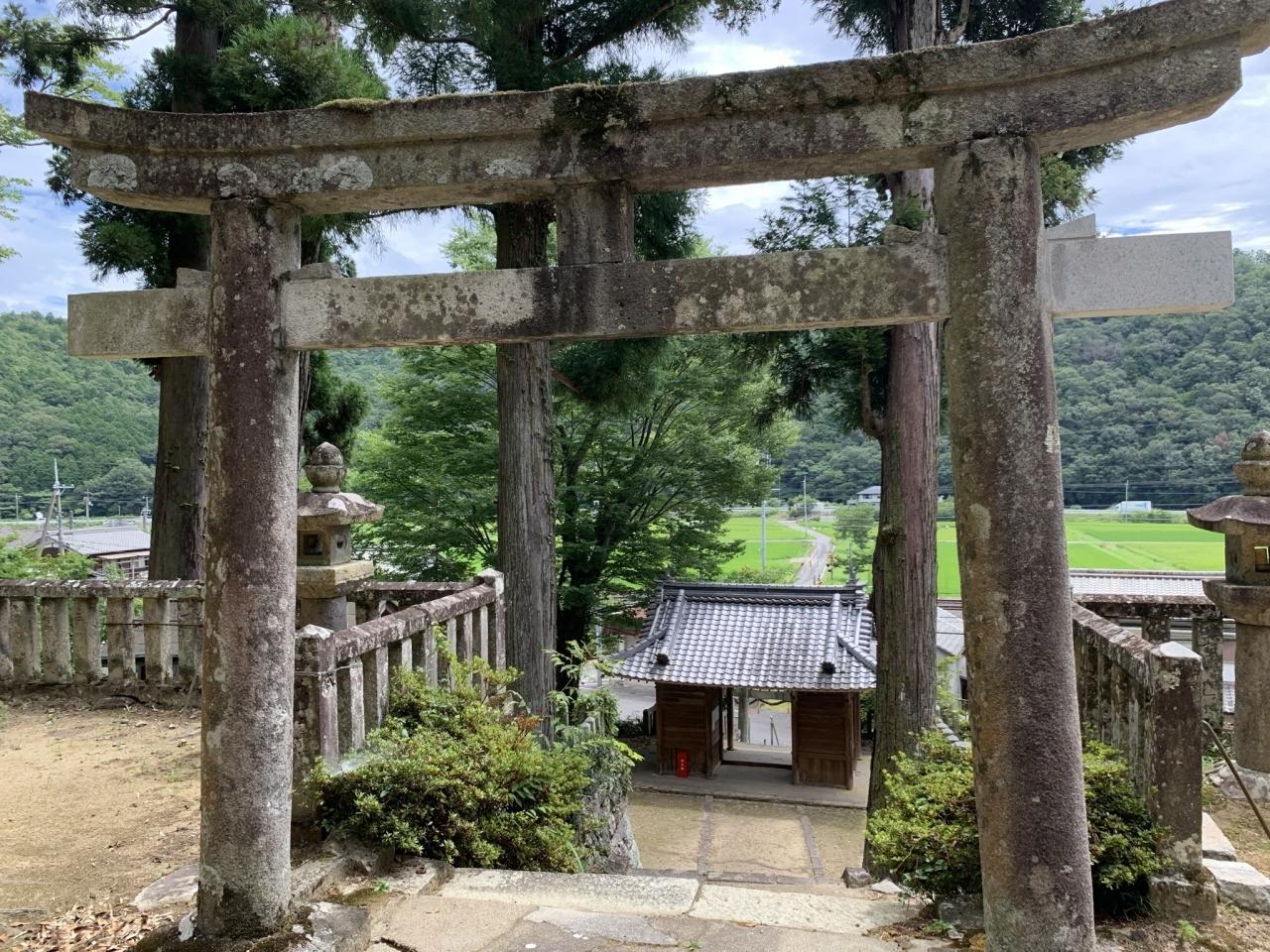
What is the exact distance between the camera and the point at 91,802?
526 cm

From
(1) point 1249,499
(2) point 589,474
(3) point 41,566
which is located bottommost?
(3) point 41,566

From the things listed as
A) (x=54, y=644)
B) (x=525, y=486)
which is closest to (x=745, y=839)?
(x=525, y=486)

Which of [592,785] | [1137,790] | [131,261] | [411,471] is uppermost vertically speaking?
[131,261]

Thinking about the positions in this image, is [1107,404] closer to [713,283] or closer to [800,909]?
[800,909]

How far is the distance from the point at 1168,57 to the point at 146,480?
40.9 m

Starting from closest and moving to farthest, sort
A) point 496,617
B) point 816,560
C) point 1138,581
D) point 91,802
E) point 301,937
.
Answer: point 301,937, point 91,802, point 496,617, point 1138,581, point 816,560

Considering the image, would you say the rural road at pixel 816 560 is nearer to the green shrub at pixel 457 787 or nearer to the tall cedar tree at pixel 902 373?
the tall cedar tree at pixel 902 373

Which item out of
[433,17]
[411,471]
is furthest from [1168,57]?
[411,471]

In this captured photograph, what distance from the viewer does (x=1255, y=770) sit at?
5.68m

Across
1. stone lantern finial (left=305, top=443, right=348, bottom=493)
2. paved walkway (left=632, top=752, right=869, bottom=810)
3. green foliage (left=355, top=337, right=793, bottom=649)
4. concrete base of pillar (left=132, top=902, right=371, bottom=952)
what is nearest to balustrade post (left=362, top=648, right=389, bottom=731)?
concrete base of pillar (left=132, top=902, right=371, bottom=952)

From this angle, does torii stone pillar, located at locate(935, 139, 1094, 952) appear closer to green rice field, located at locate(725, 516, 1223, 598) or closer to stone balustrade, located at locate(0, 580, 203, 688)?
stone balustrade, located at locate(0, 580, 203, 688)

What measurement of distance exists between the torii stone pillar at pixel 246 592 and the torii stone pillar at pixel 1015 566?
253cm

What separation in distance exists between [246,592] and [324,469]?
321 centimetres

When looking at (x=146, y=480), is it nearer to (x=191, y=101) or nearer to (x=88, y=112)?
(x=191, y=101)
